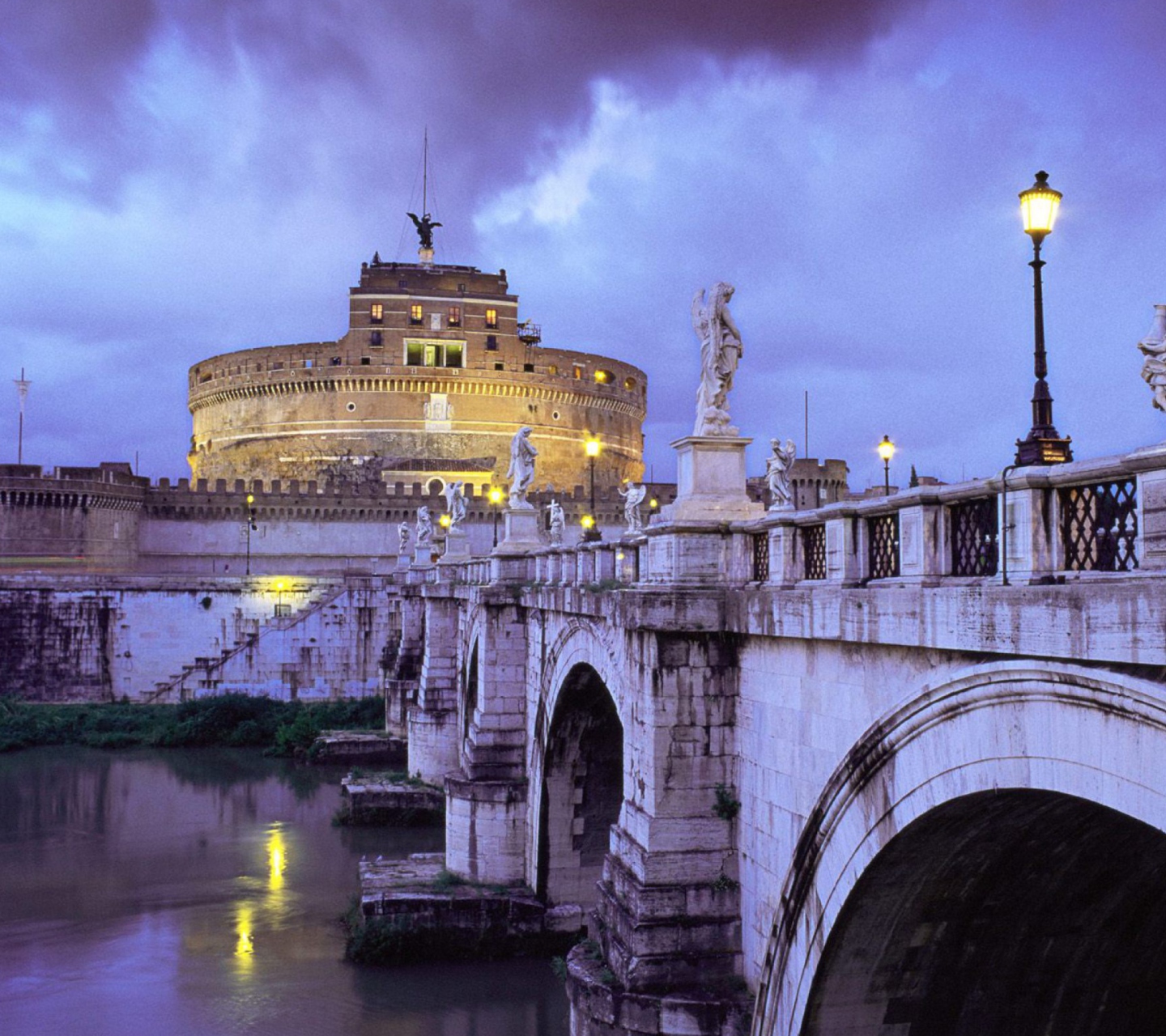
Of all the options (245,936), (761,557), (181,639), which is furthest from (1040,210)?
(181,639)

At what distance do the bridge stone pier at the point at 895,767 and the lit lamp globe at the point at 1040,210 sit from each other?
6.46ft

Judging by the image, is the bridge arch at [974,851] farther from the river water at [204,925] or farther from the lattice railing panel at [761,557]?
the river water at [204,925]

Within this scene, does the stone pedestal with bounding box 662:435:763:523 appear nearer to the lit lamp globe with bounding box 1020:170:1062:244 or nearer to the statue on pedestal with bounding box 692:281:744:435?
the statue on pedestal with bounding box 692:281:744:435

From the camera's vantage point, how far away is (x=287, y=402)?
222 ft

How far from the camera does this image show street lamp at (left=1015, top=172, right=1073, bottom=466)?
6883 mm

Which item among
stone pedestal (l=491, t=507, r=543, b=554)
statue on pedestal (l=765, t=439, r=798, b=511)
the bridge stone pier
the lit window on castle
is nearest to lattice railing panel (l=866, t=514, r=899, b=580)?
the bridge stone pier

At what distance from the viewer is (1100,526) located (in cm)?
532

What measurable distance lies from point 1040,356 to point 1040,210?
94 centimetres

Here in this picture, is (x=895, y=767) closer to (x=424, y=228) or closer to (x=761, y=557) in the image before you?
(x=761, y=557)

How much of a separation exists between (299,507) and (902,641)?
169 ft

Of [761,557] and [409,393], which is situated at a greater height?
[409,393]

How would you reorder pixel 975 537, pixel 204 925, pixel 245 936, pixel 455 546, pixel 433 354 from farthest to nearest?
pixel 433 354, pixel 455 546, pixel 204 925, pixel 245 936, pixel 975 537

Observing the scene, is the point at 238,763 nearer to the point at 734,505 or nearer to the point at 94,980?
the point at 94,980

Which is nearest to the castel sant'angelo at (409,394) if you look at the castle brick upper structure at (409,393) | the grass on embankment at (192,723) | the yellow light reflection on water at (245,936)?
the castle brick upper structure at (409,393)
